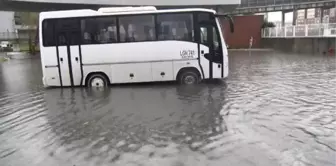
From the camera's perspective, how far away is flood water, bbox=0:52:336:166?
5.18m

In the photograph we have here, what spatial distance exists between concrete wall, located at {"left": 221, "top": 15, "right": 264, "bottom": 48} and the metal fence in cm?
95

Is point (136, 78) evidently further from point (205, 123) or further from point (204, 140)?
point (204, 140)

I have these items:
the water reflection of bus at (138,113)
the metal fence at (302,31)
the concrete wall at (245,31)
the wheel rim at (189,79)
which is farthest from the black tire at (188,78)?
the concrete wall at (245,31)

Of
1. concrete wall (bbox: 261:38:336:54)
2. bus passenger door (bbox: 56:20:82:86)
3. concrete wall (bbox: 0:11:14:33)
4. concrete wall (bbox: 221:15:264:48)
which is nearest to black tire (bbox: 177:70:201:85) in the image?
bus passenger door (bbox: 56:20:82:86)

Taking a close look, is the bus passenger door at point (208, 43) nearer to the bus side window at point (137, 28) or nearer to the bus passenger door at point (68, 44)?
the bus side window at point (137, 28)

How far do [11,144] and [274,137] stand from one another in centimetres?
479

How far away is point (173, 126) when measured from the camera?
22.4 feet

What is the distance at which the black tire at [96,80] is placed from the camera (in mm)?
12102

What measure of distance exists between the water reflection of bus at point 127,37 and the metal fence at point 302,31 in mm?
19360

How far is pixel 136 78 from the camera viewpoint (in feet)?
39.4

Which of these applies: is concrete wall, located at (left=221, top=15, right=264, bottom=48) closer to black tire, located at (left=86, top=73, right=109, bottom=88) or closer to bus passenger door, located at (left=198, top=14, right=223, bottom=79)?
bus passenger door, located at (left=198, top=14, right=223, bottom=79)

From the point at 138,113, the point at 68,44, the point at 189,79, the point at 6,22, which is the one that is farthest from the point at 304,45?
the point at 6,22

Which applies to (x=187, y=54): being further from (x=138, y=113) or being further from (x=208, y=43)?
(x=138, y=113)

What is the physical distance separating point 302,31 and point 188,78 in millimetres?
21246
